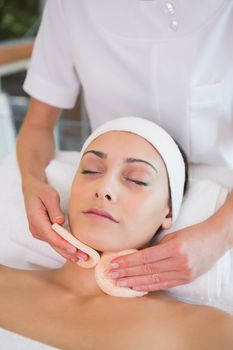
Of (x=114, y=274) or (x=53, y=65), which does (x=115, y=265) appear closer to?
(x=114, y=274)

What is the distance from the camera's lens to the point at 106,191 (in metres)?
1.15

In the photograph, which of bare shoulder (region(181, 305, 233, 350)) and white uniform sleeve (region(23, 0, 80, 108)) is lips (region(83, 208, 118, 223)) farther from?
white uniform sleeve (region(23, 0, 80, 108))

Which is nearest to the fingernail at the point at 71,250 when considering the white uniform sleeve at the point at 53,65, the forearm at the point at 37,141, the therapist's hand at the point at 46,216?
the therapist's hand at the point at 46,216

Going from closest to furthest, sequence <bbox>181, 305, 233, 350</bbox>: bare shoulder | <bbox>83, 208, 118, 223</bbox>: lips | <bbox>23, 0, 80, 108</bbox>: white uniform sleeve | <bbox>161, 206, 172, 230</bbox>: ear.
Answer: <bbox>181, 305, 233, 350</bbox>: bare shoulder → <bbox>83, 208, 118, 223</bbox>: lips → <bbox>161, 206, 172, 230</bbox>: ear → <bbox>23, 0, 80, 108</bbox>: white uniform sleeve

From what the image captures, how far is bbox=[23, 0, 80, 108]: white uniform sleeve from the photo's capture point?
56.3 inches

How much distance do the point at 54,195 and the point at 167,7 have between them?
21.6 inches

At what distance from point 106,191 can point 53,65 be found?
54 cm

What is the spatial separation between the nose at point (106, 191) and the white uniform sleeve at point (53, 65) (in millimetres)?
474

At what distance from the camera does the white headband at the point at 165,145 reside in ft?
4.02

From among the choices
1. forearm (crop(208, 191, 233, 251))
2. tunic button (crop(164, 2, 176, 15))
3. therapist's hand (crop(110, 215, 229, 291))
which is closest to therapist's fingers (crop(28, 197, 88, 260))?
therapist's hand (crop(110, 215, 229, 291))

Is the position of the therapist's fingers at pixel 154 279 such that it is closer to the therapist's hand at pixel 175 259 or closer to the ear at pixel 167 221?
the therapist's hand at pixel 175 259

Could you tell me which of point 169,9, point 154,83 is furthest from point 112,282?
point 169,9

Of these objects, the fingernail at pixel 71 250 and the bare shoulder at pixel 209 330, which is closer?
the bare shoulder at pixel 209 330

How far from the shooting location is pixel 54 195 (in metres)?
1.28
